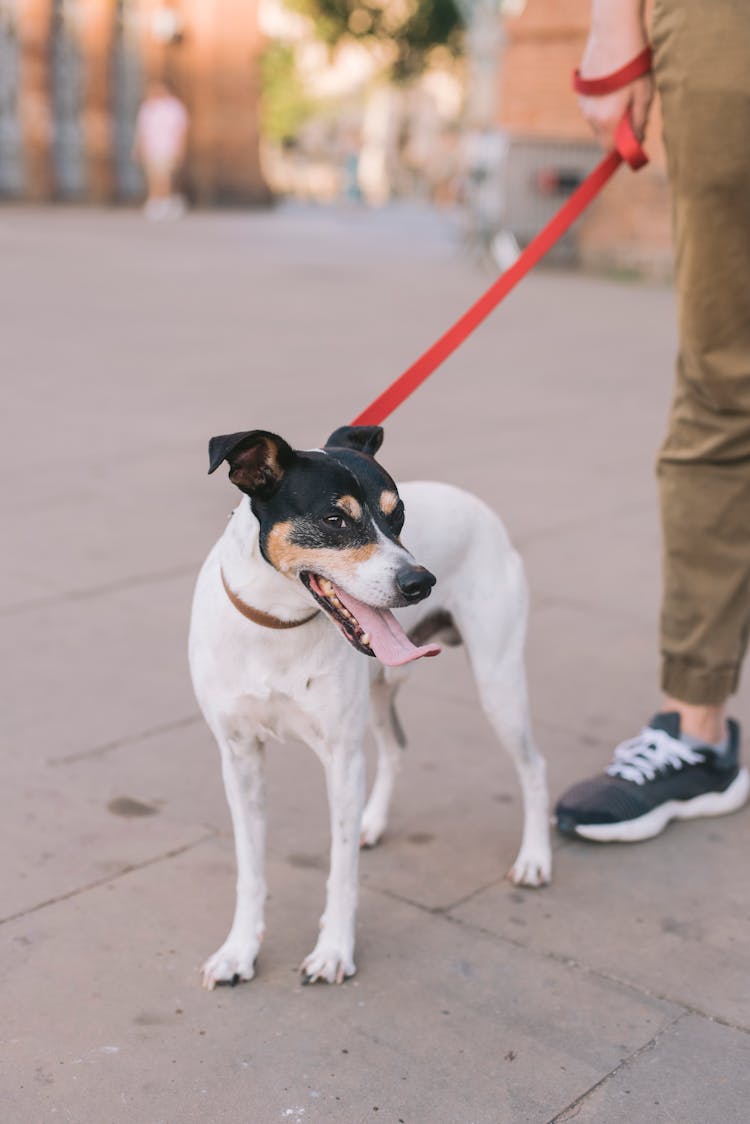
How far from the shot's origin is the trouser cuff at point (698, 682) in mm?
3621

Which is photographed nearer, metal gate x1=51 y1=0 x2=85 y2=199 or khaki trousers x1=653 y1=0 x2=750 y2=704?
khaki trousers x1=653 y1=0 x2=750 y2=704

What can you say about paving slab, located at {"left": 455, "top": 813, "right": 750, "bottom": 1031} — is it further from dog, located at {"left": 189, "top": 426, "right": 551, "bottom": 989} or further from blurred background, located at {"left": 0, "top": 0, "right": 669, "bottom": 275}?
blurred background, located at {"left": 0, "top": 0, "right": 669, "bottom": 275}

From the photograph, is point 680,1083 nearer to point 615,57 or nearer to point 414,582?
point 414,582

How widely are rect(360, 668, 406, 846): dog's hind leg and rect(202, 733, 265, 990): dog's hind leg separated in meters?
0.58

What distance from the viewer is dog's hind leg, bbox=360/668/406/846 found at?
343cm

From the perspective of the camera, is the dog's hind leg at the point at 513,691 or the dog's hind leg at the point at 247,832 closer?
the dog's hind leg at the point at 247,832

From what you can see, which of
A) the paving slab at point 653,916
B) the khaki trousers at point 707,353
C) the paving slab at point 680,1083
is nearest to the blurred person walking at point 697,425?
the khaki trousers at point 707,353

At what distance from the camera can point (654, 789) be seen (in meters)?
3.55

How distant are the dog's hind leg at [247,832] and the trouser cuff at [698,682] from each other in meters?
1.30

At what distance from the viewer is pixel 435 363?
10.2ft

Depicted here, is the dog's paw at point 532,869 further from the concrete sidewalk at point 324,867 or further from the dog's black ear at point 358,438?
the dog's black ear at point 358,438

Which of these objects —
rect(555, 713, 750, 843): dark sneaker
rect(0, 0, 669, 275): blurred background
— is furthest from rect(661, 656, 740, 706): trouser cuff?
rect(0, 0, 669, 275): blurred background

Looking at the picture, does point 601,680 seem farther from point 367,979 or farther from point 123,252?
point 123,252

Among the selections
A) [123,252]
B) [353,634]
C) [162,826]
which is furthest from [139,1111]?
[123,252]
